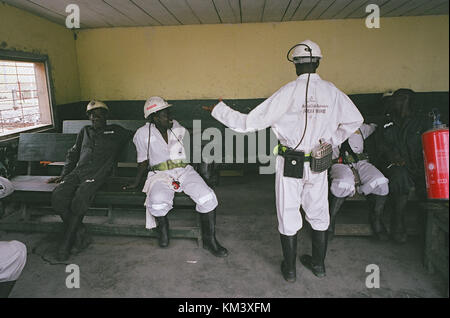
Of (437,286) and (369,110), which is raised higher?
(369,110)

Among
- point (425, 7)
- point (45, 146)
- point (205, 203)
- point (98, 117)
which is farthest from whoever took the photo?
point (425, 7)

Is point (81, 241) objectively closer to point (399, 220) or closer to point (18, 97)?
point (18, 97)

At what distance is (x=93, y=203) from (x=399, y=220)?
Answer: 3372mm

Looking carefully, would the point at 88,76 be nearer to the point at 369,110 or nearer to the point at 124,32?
the point at 124,32

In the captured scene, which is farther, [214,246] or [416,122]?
[416,122]

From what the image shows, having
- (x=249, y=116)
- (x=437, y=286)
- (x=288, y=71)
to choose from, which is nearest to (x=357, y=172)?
(x=437, y=286)

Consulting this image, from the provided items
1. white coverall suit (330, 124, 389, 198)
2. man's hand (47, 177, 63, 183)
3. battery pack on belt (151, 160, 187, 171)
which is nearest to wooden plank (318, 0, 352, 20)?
white coverall suit (330, 124, 389, 198)

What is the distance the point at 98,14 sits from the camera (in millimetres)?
5320

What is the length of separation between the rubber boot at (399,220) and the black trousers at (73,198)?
10.9 feet

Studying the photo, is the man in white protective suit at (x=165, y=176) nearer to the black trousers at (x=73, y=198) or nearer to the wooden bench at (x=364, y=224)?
the black trousers at (x=73, y=198)

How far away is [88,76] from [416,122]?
5969mm

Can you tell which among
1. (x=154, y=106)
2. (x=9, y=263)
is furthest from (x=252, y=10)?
(x=9, y=263)

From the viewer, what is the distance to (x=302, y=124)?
2809mm

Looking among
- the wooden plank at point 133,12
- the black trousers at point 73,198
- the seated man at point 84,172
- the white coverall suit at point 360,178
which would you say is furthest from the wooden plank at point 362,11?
the black trousers at point 73,198
